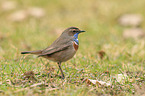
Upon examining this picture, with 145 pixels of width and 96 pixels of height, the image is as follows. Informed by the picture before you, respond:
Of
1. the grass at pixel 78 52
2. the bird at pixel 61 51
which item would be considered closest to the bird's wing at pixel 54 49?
the bird at pixel 61 51

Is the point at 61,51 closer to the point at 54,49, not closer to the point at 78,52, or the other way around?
the point at 54,49

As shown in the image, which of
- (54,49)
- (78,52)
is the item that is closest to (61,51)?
(54,49)

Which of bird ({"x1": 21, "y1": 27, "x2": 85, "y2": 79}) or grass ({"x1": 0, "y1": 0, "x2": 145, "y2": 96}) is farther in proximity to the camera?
bird ({"x1": 21, "y1": 27, "x2": 85, "y2": 79})

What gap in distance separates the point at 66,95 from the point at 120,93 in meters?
1.05

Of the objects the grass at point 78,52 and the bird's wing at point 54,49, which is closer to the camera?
the grass at point 78,52

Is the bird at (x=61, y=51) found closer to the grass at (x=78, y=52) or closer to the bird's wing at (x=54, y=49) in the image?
the bird's wing at (x=54, y=49)

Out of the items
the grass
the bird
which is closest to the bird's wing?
the bird

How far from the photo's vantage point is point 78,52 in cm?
718

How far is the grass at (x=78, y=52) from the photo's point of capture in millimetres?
4504

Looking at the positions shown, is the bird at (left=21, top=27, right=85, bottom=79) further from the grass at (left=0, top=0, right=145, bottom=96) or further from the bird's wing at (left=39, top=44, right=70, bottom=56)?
the grass at (left=0, top=0, right=145, bottom=96)

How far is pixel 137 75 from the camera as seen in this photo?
213 inches

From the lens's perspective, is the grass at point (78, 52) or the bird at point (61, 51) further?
the bird at point (61, 51)

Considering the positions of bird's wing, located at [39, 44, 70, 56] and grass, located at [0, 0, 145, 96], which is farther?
bird's wing, located at [39, 44, 70, 56]

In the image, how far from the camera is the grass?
450 centimetres
